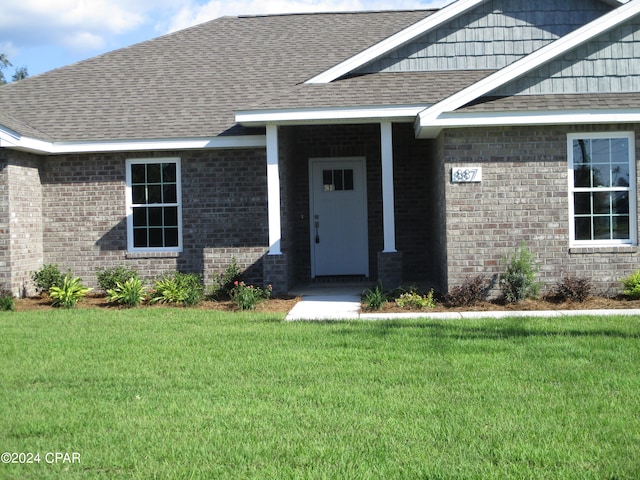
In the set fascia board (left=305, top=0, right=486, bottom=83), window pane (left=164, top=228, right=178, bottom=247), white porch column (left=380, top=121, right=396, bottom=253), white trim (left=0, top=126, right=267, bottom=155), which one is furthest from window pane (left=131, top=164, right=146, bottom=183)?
white porch column (left=380, top=121, right=396, bottom=253)

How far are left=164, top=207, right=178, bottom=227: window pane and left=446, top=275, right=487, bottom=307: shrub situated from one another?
5.79 metres

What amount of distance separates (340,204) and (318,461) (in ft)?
38.7

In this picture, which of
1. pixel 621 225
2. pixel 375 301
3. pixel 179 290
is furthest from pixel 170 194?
pixel 621 225

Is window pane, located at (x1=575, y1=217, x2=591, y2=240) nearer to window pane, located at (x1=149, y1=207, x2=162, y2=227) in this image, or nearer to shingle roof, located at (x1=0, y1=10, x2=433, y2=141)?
shingle roof, located at (x1=0, y1=10, x2=433, y2=141)

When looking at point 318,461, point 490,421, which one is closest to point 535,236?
point 490,421

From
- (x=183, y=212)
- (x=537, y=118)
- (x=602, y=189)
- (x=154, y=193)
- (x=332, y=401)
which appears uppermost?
(x=537, y=118)

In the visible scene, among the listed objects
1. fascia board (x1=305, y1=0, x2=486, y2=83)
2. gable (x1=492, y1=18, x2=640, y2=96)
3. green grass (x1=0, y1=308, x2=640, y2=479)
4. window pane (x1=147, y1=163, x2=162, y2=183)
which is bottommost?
green grass (x1=0, y1=308, x2=640, y2=479)

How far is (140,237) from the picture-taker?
15.0 metres

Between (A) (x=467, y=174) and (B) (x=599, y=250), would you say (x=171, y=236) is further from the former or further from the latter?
(B) (x=599, y=250)

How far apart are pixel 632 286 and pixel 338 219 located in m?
6.52

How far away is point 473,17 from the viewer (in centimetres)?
1428

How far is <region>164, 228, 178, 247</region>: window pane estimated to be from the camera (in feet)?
49.0

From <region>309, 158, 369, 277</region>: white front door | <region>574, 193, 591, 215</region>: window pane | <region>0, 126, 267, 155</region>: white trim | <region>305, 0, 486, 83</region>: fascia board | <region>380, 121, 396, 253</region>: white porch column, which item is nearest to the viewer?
<region>574, 193, 591, 215</region>: window pane

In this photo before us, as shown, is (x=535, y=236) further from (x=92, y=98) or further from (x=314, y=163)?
(x=92, y=98)
